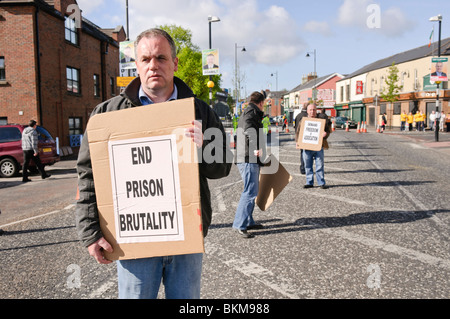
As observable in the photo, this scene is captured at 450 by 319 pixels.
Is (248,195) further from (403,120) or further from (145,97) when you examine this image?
(403,120)

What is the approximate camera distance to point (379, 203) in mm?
7020

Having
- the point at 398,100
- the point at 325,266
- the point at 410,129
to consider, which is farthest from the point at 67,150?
the point at 398,100

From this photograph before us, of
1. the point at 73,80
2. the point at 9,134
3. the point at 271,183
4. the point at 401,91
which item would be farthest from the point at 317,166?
the point at 401,91

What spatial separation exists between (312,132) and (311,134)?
0.30ft

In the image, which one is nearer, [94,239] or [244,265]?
[94,239]

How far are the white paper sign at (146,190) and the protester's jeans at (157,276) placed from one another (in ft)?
0.48

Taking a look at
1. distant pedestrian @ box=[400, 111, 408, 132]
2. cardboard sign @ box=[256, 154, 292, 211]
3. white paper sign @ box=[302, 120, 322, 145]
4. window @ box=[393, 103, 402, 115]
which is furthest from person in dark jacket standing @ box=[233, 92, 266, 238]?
window @ box=[393, 103, 402, 115]

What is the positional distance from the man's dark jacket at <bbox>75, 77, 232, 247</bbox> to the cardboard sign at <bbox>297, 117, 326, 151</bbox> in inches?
271

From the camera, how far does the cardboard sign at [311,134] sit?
882 cm

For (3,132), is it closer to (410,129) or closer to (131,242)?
(131,242)

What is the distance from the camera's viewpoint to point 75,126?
22.5m

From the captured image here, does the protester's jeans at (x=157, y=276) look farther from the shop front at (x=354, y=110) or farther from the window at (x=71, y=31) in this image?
the shop front at (x=354, y=110)

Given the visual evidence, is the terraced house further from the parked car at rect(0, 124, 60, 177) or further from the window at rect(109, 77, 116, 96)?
the parked car at rect(0, 124, 60, 177)
